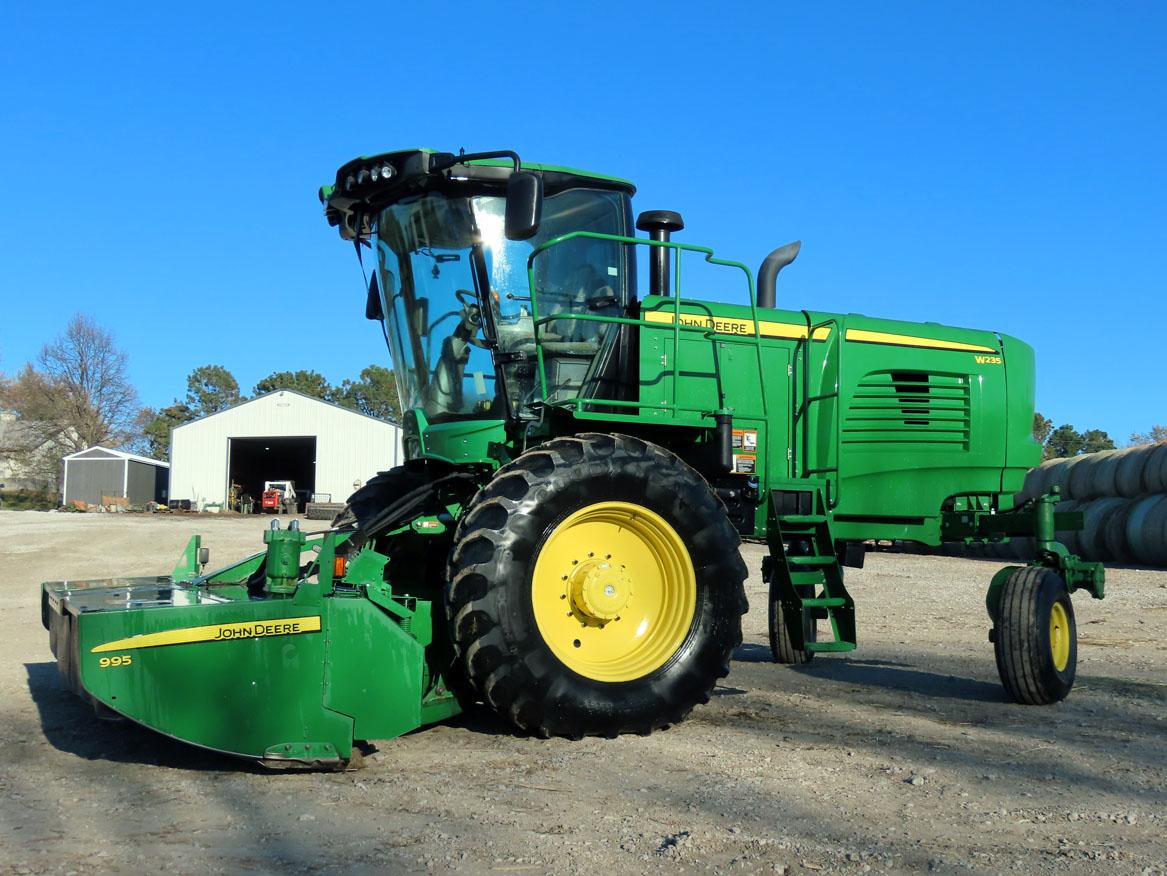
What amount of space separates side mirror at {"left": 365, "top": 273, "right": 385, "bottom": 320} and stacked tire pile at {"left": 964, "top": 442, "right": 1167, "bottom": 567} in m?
16.9

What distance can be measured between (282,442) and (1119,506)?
129 feet

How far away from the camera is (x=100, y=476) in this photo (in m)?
57.6

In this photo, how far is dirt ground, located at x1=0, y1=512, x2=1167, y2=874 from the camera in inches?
160

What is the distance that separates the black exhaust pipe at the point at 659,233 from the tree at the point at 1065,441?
246ft

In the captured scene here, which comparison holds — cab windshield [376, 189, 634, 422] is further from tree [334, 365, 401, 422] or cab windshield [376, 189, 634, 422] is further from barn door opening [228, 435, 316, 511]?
tree [334, 365, 401, 422]

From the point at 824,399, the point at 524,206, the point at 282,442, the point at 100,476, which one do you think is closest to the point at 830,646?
the point at 824,399

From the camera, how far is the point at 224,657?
201 inches

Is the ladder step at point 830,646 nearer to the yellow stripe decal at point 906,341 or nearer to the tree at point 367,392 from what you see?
the yellow stripe decal at point 906,341

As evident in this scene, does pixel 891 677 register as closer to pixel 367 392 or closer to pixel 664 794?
pixel 664 794

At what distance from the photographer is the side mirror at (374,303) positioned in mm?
7707

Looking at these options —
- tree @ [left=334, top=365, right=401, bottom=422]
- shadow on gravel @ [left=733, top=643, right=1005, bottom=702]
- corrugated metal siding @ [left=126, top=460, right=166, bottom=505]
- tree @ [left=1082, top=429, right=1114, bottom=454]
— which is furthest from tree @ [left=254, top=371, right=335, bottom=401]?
shadow on gravel @ [left=733, top=643, right=1005, bottom=702]

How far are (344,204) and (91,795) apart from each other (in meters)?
4.04

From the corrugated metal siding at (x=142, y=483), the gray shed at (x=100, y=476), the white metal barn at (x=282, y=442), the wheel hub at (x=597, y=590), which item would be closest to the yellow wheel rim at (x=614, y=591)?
the wheel hub at (x=597, y=590)

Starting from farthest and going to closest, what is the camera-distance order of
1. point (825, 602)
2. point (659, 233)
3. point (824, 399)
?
point (824, 399) < point (659, 233) < point (825, 602)
